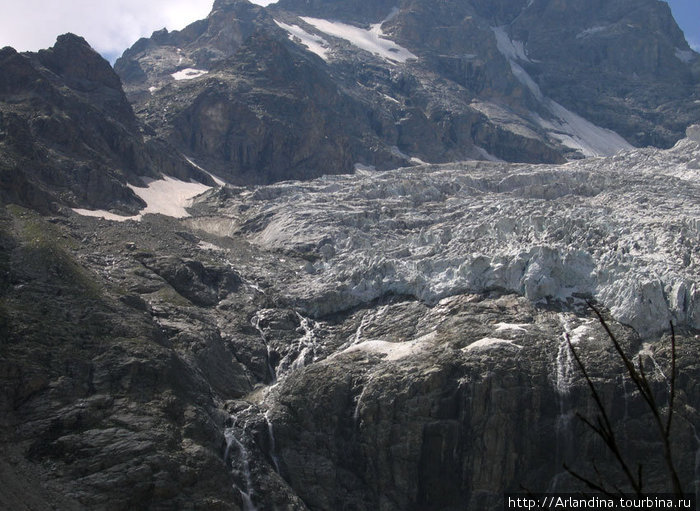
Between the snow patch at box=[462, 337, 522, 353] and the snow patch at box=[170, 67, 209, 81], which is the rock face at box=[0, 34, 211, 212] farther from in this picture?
the snow patch at box=[170, 67, 209, 81]

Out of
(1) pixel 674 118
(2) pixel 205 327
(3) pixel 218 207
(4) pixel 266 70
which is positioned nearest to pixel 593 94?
(1) pixel 674 118

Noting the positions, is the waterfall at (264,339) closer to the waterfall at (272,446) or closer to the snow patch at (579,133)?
the waterfall at (272,446)

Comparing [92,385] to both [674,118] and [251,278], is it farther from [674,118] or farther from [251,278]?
[674,118]

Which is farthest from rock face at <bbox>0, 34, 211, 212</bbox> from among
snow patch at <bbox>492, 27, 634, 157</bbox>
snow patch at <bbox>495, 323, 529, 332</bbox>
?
snow patch at <bbox>492, 27, 634, 157</bbox>

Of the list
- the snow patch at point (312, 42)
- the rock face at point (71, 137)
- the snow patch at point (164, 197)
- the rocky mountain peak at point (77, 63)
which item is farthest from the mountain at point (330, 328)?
the snow patch at point (312, 42)

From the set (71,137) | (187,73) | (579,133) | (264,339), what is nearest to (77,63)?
(71,137)

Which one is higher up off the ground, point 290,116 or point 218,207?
point 290,116

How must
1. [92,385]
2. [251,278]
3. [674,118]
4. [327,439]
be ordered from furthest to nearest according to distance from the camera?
[674,118] → [251,278] → [327,439] → [92,385]
